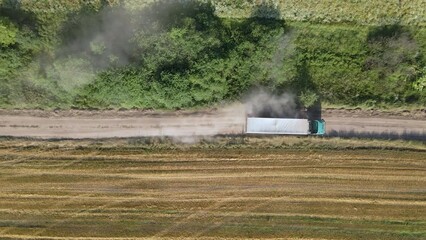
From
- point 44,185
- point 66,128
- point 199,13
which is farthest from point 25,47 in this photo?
point 199,13

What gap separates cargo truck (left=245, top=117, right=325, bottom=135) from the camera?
34000 mm

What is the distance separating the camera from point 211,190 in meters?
34.7

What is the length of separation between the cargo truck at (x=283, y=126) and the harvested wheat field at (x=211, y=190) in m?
1.24

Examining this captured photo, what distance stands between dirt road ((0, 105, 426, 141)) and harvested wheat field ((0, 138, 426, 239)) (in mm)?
848

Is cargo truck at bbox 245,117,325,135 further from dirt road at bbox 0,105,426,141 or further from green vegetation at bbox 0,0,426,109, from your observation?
green vegetation at bbox 0,0,426,109

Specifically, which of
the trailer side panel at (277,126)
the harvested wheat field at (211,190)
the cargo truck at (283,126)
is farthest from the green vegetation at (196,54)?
the harvested wheat field at (211,190)

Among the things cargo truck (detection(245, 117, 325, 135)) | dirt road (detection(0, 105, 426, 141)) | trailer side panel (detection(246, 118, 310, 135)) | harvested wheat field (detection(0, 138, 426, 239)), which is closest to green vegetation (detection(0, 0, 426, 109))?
dirt road (detection(0, 105, 426, 141))

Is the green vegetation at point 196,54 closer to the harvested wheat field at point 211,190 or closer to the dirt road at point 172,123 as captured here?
the dirt road at point 172,123

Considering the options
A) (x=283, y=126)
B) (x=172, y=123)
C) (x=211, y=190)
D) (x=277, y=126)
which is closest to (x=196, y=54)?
(x=172, y=123)

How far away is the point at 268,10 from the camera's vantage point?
113 ft

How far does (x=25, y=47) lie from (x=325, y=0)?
864 inches

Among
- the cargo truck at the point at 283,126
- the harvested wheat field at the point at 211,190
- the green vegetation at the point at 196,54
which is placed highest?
the green vegetation at the point at 196,54

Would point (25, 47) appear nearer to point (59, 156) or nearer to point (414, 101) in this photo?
point (59, 156)

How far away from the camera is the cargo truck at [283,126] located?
3400 centimetres
